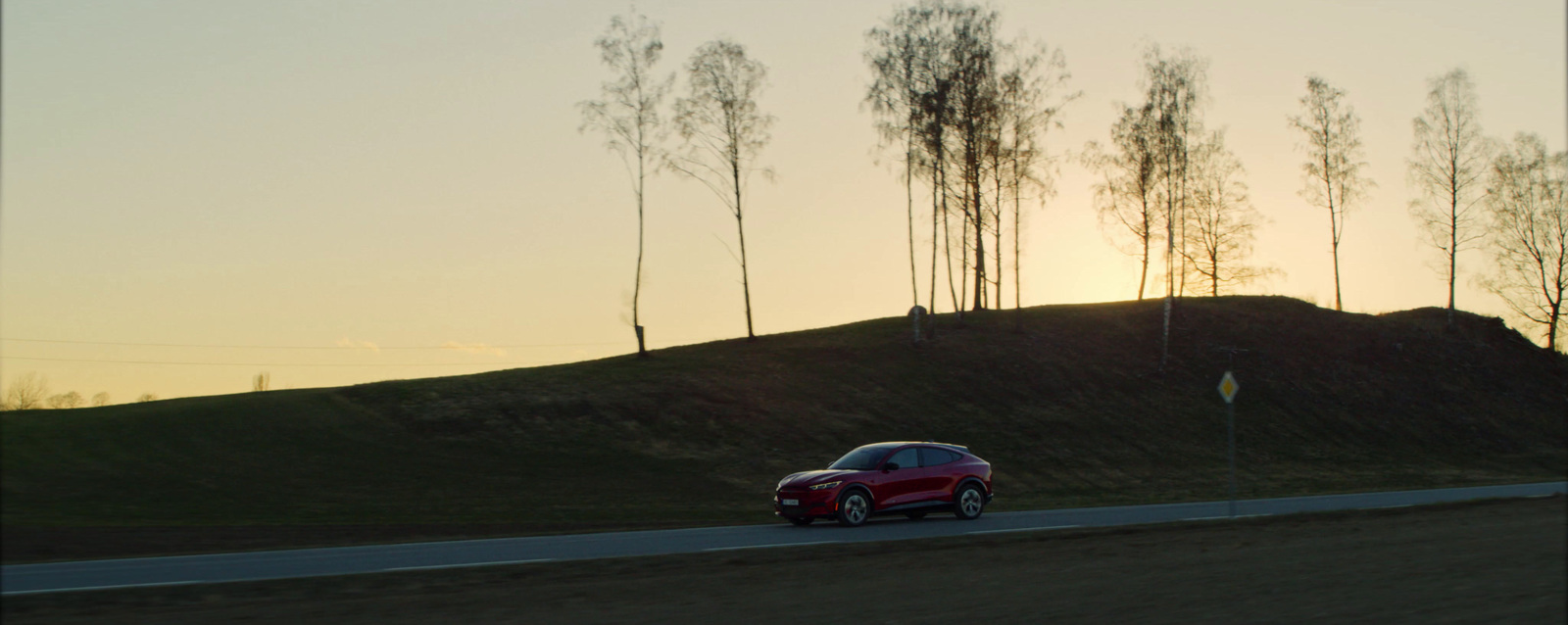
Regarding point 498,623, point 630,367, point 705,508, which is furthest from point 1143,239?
point 498,623

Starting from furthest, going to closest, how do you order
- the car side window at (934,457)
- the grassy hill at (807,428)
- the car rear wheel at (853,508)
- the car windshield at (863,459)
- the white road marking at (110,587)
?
the grassy hill at (807,428), the car side window at (934,457), the car windshield at (863,459), the car rear wheel at (853,508), the white road marking at (110,587)

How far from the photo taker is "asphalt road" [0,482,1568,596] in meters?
13.5

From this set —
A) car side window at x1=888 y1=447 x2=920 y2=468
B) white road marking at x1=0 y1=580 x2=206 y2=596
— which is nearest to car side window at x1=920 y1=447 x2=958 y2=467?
car side window at x1=888 y1=447 x2=920 y2=468

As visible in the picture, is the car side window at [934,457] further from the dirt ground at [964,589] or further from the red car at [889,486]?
the dirt ground at [964,589]

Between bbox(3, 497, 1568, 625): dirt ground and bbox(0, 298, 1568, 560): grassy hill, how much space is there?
21.2 ft

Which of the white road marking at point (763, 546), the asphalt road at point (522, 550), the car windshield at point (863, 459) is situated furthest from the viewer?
the car windshield at point (863, 459)

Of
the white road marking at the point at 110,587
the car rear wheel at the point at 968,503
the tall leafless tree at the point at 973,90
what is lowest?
the car rear wheel at the point at 968,503

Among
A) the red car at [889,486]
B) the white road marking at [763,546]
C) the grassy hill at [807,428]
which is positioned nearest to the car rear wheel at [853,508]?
the red car at [889,486]

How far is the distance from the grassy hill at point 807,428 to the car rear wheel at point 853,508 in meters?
3.67

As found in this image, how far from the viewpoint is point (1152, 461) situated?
43062 mm

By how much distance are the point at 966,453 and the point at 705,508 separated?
288 inches

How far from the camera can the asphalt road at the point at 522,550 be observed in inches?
530

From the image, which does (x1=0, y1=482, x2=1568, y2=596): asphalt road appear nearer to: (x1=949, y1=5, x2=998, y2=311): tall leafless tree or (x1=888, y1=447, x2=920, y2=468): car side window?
(x1=888, y1=447, x2=920, y2=468): car side window

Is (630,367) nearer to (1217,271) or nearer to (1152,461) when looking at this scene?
(1152,461)
